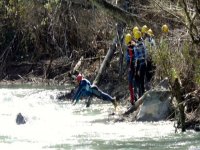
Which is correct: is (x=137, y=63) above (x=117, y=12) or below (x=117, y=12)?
below

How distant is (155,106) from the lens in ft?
42.8

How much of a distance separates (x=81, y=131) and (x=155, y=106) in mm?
1720

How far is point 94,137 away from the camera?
38.5 feet

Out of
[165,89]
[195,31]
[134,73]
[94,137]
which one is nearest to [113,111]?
[134,73]

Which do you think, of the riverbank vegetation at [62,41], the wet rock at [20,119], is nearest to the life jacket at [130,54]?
the riverbank vegetation at [62,41]

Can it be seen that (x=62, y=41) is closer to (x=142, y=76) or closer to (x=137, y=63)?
(x=142, y=76)

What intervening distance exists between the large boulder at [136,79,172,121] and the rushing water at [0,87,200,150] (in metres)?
0.27

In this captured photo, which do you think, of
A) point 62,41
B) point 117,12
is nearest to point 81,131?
point 117,12

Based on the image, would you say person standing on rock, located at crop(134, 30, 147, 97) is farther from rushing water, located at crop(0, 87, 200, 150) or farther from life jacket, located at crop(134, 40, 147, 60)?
rushing water, located at crop(0, 87, 200, 150)

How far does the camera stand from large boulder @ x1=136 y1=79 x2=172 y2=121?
13.1 metres

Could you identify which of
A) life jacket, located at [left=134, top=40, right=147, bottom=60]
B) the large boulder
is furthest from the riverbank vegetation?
the large boulder

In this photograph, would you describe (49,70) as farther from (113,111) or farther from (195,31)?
(195,31)

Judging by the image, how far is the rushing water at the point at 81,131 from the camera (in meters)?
11.0

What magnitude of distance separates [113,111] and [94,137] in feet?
10.1
